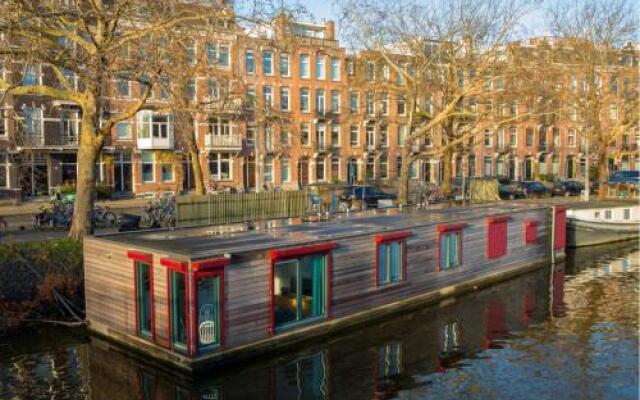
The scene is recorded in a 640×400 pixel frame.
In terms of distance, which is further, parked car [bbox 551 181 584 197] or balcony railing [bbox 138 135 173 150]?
parked car [bbox 551 181 584 197]

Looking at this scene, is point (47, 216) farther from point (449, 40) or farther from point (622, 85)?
point (622, 85)

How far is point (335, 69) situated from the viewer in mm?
61500

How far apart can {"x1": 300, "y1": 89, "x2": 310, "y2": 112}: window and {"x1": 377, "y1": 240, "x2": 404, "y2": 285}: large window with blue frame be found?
42.9 metres

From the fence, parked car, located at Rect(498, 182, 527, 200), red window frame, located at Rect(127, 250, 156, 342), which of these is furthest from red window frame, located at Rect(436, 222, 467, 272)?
parked car, located at Rect(498, 182, 527, 200)

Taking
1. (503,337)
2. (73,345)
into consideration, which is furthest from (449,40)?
(73,345)

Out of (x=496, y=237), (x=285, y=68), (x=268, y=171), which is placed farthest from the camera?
(x=268, y=171)

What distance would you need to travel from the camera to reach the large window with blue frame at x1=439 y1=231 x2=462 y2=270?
2028 cm

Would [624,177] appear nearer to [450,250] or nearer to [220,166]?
[220,166]

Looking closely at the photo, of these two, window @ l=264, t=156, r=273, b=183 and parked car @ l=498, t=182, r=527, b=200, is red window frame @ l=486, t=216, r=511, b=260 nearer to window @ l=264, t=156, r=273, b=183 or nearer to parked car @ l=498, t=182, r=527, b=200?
parked car @ l=498, t=182, r=527, b=200

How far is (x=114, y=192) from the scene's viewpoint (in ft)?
163

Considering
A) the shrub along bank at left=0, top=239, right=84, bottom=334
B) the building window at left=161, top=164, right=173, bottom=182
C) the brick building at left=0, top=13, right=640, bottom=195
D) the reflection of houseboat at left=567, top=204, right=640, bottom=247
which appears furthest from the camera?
the building window at left=161, top=164, right=173, bottom=182

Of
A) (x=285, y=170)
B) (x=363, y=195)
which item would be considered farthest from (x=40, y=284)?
(x=285, y=170)

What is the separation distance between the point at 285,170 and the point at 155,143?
14.0 metres

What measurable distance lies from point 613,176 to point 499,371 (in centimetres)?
5658
